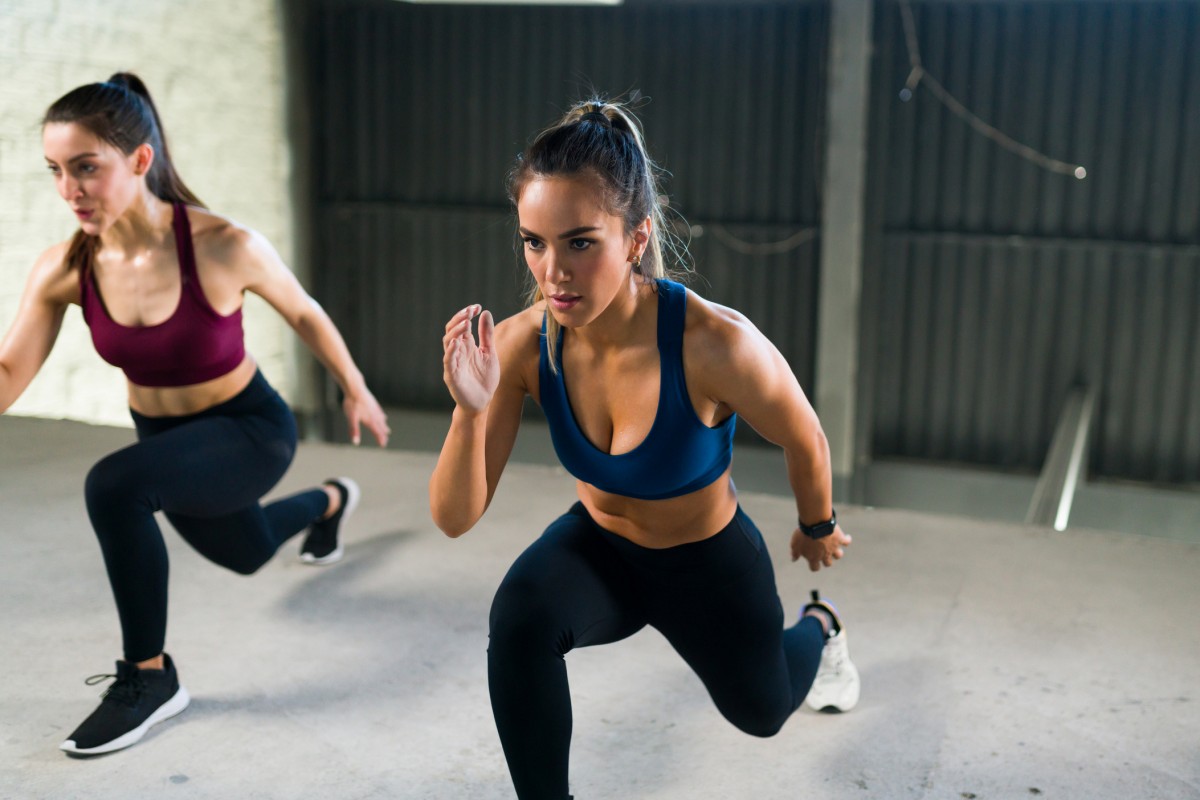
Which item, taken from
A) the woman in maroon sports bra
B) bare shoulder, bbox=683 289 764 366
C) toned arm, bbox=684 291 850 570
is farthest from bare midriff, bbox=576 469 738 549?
the woman in maroon sports bra

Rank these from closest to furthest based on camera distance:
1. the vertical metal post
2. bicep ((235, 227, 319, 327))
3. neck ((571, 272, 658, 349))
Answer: neck ((571, 272, 658, 349)) → bicep ((235, 227, 319, 327)) → the vertical metal post

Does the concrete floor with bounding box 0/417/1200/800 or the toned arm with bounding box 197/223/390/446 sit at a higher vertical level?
the toned arm with bounding box 197/223/390/446

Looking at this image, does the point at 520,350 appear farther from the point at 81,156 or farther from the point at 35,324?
the point at 35,324

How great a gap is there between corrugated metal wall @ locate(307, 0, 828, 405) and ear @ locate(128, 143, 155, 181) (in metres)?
4.15

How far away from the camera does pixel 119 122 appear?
2.56 metres

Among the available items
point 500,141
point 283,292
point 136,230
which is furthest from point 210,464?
point 500,141

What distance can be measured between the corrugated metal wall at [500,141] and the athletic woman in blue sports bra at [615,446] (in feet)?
15.8

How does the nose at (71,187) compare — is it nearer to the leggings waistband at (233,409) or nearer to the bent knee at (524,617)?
the leggings waistband at (233,409)

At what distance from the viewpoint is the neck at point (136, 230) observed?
106 inches

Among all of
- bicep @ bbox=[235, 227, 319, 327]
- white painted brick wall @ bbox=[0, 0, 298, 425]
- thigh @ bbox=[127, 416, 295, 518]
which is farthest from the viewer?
white painted brick wall @ bbox=[0, 0, 298, 425]

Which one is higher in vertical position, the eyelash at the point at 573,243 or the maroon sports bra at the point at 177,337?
the eyelash at the point at 573,243

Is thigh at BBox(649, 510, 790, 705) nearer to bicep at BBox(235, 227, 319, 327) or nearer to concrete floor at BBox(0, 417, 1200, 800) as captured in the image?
concrete floor at BBox(0, 417, 1200, 800)

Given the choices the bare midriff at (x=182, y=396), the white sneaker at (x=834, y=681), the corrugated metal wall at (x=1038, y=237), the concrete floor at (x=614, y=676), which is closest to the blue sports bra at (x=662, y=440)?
the concrete floor at (x=614, y=676)

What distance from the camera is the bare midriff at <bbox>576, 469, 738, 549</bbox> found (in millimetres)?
2066
